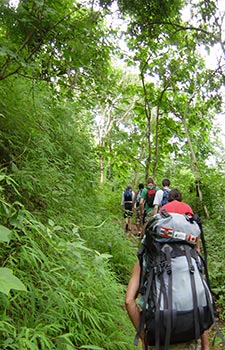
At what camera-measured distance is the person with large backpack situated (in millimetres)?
1837

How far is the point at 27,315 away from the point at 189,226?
134 centimetres

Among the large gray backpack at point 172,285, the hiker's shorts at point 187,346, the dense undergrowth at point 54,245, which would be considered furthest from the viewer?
the dense undergrowth at point 54,245

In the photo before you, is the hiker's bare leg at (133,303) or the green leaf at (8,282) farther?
the hiker's bare leg at (133,303)

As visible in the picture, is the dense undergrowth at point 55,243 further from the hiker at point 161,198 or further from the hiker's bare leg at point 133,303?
the hiker at point 161,198

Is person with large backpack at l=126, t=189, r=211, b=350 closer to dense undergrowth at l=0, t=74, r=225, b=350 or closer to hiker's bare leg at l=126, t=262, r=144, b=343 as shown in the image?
hiker's bare leg at l=126, t=262, r=144, b=343

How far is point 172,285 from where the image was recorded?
→ 189 cm

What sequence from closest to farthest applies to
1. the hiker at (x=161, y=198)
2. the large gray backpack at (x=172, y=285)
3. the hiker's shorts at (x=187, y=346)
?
the large gray backpack at (x=172, y=285) < the hiker's shorts at (x=187, y=346) < the hiker at (x=161, y=198)

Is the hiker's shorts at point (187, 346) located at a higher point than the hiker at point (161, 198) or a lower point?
lower

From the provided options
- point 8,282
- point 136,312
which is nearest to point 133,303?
point 136,312

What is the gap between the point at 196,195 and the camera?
39.1 feet

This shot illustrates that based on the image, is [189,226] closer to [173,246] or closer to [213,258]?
[173,246]

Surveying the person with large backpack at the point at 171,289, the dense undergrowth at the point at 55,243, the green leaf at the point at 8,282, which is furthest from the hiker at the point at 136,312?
the green leaf at the point at 8,282

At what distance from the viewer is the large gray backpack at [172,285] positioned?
183 cm

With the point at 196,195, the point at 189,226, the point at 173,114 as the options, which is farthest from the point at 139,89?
the point at 189,226
